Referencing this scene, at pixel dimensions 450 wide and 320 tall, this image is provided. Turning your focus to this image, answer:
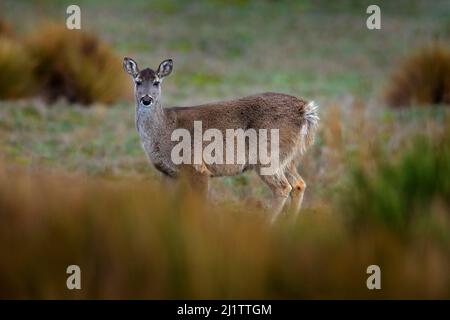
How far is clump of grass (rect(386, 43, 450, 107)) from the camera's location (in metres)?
16.8

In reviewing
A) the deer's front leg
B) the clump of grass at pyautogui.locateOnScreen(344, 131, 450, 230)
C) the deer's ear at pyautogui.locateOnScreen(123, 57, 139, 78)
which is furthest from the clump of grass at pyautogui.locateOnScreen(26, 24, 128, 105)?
the clump of grass at pyautogui.locateOnScreen(344, 131, 450, 230)

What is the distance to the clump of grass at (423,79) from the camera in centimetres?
1675

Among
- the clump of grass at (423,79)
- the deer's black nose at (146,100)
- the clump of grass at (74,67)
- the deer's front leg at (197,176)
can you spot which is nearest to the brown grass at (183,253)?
the deer's front leg at (197,176)

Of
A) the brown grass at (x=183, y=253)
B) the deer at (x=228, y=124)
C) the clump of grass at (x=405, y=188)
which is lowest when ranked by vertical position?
the brown grass at (x=183, y=253)

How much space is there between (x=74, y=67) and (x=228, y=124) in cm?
827

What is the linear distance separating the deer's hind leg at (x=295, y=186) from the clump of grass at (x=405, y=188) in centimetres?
345

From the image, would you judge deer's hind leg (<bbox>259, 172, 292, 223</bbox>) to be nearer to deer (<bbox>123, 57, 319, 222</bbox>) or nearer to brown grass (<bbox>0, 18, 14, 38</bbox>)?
deer (<bbox>123, 57, 319, 222</bbox>)

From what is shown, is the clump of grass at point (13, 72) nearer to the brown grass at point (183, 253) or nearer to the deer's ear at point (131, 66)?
the deer's ear at point (131, 66)

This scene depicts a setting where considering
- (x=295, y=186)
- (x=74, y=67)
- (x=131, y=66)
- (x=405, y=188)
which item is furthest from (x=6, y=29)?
(x=405, y=188)

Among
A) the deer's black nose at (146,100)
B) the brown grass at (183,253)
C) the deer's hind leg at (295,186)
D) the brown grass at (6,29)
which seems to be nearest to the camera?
the brown grass at (183,253)

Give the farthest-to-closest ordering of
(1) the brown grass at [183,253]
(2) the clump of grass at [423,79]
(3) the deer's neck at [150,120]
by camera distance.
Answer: (2) the clump of grass at [423,79], (3) the deer's neck at [150,120], (1) the brown grass at [183,253]

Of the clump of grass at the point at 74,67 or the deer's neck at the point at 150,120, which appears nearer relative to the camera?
the deer's neck at the point at 150,120

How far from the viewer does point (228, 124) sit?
9766 mm

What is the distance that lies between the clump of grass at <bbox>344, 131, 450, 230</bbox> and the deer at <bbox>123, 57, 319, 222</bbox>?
313 centimetres
